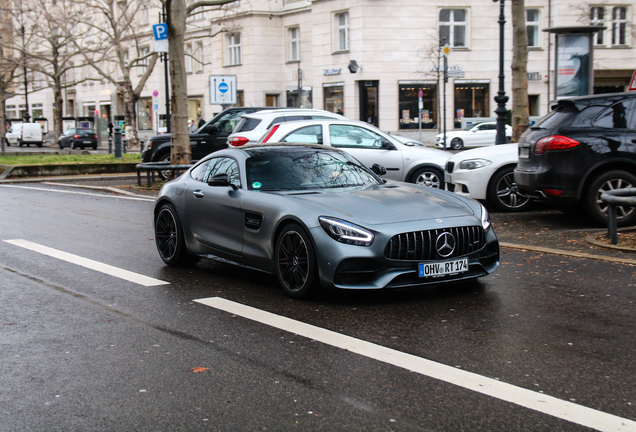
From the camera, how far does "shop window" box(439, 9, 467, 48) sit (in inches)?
1690

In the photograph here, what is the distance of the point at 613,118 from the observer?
33.5ft

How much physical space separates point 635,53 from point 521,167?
1499 inches

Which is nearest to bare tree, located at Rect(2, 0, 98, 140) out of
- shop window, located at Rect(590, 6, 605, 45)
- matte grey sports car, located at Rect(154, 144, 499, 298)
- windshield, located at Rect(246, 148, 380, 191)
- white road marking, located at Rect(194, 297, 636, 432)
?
shop window, located at Rect(590, 6, 605, 45)

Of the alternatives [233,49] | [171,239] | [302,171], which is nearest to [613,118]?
[302,171]

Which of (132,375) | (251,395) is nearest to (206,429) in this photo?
(251,395)

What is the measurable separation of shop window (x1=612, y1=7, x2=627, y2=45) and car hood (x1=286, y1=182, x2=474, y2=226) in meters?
41.5

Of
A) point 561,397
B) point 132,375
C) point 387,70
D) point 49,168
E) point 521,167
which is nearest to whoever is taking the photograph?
point 561,397

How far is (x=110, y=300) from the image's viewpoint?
6.80m

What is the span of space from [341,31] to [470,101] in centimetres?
850

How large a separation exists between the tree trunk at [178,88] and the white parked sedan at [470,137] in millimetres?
22789

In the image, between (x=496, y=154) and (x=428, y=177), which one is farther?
(x=428, y=177)

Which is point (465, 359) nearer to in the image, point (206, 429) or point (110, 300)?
point (206, 429)

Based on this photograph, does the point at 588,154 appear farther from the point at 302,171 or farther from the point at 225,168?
the point at 225,168

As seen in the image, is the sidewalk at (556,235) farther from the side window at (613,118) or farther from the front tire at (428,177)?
the front tire at (428,177)
